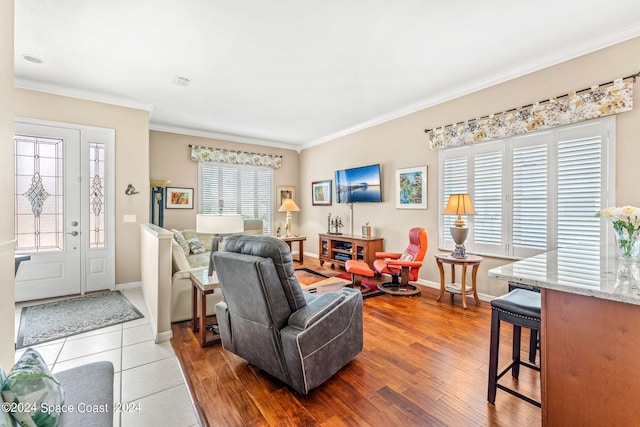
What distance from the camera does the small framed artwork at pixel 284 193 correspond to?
7043mm

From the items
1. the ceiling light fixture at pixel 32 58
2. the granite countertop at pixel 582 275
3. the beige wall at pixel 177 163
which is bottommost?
the granite countertop at pixel 582 275

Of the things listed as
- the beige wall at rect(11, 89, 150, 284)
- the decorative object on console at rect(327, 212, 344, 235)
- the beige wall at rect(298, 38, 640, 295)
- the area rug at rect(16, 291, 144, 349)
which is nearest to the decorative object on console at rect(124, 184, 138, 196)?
the beige wall at rect(11, 89, 150, 284)

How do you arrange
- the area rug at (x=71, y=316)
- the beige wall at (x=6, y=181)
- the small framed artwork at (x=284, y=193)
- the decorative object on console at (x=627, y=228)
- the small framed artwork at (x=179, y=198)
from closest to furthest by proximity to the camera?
the beige wall at (x=6, y=181) < the decorative object on console at (x=627, y=228) < the area rug at (x=71, y=316) < the small framed artwork at (x=179, y=198) < the small framed artwork at (x=284, y=193)

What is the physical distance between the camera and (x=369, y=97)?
13.7ft

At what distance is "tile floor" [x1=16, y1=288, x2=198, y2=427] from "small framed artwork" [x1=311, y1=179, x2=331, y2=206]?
4.20 m

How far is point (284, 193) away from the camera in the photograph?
713 cm

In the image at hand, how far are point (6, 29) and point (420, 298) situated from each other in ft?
14.1

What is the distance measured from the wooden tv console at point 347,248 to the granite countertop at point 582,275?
321 cm

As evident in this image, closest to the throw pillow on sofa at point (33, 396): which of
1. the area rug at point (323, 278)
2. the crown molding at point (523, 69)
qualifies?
the area rug at point (323, 278)

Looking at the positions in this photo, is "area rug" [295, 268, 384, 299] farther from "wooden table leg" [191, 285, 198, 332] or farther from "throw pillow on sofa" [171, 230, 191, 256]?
"throw pillow on sofa" [171, 230, 191, 256]

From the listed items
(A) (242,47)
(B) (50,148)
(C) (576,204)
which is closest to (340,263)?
(C) (576,204)

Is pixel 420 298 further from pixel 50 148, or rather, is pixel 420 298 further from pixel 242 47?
pixel 50 148

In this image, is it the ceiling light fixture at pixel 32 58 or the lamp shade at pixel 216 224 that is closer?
the lamp shade at pixel 216 224

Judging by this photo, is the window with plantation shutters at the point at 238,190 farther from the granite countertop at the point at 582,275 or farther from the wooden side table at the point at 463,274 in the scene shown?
the granite countertop at the point at 582,275
